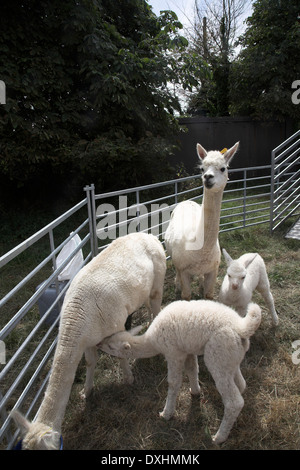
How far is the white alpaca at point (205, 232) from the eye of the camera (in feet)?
10.1

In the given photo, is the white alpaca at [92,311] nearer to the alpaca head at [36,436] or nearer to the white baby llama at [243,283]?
the alpaca head at [36,436]

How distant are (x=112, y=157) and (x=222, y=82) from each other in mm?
9021

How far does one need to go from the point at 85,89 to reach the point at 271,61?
6689 millimetres

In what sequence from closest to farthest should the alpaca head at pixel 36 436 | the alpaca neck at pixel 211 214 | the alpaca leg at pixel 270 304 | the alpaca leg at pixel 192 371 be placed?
the alpaca head at pixel 36 436 → the alpaca leg at pixel 192 371 → the alpaca neck at pixel 211 214 → the alpaca leg at pixel 270 304

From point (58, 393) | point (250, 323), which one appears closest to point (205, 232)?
point (250, 323)

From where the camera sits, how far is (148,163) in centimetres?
722

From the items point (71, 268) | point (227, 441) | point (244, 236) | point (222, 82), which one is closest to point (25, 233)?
point (71, 268)

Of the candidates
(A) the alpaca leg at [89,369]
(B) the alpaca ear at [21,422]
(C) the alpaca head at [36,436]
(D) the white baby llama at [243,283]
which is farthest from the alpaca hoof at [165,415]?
(D) the white baby llama at [243,283]

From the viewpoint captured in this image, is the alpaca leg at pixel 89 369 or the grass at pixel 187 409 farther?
the alpaca leg at pixel 89 369

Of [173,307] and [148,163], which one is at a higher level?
[148,163]

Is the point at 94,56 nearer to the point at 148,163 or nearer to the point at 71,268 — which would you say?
the point at 148,163

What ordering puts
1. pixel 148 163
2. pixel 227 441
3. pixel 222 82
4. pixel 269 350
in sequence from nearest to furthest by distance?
pixel 227 441 → pixel 269 350 → pixel 148 163 → pixel 222 82
